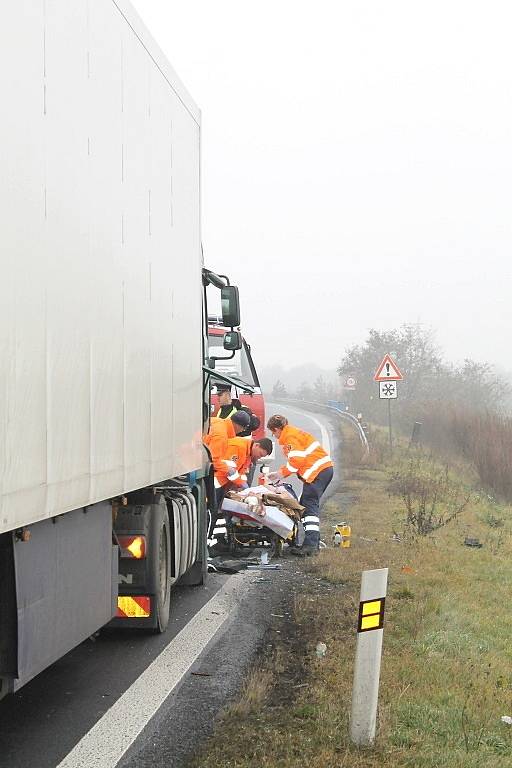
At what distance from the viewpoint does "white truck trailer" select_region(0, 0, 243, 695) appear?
4.39 meters

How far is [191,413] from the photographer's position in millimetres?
9086

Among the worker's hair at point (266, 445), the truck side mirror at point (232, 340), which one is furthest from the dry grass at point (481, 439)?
the truck side mirror at point (232, 340)

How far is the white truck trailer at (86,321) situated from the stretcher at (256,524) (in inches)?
154

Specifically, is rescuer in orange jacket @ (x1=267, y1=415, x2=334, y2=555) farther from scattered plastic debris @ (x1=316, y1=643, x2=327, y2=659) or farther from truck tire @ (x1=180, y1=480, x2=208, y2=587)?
scattered plastic debris @ (x1=316, y1=643, x2=327, y2=659)

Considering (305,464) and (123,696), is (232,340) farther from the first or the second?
(123,696)

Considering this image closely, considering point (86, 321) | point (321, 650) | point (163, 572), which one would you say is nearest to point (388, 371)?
point (163, 572)

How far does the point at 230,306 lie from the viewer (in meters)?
10.3

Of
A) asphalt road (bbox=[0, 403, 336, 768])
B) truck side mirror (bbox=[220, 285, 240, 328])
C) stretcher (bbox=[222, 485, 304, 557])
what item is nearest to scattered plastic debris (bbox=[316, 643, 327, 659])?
asphalt road (bbox=[0, 403, 336, 768])

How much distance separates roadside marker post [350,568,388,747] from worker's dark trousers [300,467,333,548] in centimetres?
735

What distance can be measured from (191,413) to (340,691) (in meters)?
3.39

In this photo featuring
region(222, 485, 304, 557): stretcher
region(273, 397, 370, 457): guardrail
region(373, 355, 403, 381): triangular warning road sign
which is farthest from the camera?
region(273, 397, 370, 457): guardrail

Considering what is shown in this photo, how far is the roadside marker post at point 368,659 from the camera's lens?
5332 millimetres

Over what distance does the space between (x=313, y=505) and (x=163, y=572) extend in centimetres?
548

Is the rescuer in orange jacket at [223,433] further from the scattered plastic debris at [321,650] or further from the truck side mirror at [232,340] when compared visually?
the scattered plastic debris at [321,650]
